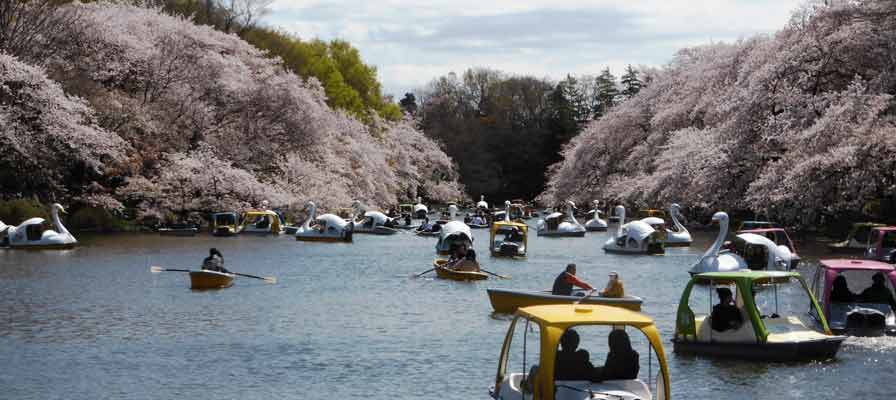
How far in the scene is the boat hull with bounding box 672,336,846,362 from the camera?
20688mm

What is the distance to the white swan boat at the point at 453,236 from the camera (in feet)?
156

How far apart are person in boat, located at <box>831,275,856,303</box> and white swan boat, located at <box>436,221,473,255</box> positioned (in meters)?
24.1

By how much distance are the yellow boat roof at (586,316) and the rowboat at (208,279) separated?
69.0 ft

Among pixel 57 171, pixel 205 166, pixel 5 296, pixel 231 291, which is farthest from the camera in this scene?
pixel 205 166

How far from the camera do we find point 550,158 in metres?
128

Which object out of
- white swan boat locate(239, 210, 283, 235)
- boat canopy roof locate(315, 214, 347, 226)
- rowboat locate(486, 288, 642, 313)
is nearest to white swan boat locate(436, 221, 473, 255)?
boat canopy roof locate(315, 214, 347, 226)

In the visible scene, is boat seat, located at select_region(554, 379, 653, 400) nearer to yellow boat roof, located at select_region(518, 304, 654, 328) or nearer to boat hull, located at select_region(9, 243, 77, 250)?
yellow boat roof, located at select_region(518, 304, 654, 328)

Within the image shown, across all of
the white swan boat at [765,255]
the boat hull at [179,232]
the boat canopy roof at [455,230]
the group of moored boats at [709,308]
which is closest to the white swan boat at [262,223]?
the boat hull at [179,232]

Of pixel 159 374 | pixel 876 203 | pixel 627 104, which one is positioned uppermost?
Result: pixel 627 104

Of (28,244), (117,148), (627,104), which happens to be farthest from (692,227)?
(28,244)

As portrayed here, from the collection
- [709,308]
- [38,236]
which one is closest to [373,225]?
[38,236]

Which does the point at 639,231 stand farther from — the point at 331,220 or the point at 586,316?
the point at 586,316

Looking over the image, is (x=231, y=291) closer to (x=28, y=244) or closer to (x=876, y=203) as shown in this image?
(x=28, y=244)

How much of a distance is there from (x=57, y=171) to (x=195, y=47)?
13.5 m
